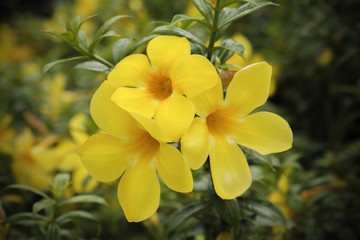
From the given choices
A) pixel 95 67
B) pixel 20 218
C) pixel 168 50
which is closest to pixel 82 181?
pixel 20 218

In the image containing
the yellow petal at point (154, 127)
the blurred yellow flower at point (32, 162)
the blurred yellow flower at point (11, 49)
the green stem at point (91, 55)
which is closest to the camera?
the yellow petal at point (154, 127)

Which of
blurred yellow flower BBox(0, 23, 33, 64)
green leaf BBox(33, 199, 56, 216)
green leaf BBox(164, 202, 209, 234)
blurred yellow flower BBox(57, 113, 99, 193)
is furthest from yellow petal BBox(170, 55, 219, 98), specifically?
blurred yellow flower BBox(0, 23, 33, 64)

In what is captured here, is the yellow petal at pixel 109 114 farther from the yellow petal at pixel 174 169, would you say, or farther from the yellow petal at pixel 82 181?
the yellow petal at pixel 82 181

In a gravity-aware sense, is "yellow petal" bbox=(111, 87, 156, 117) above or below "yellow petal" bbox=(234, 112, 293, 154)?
above

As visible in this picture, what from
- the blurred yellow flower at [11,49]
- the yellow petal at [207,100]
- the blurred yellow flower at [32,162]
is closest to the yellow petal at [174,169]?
the yellow petal at [207,100]

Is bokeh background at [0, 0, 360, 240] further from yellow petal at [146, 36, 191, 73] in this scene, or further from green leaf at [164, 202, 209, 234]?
yellow petal at [146, 36, 191, 73]

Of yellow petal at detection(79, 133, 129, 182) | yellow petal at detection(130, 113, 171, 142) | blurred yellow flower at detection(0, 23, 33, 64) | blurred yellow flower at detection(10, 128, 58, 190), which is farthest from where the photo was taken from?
blurred yellow flower at detection(0, 23, 33, 64)

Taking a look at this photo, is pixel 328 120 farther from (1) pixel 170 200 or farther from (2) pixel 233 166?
(2) pixel 233 166
